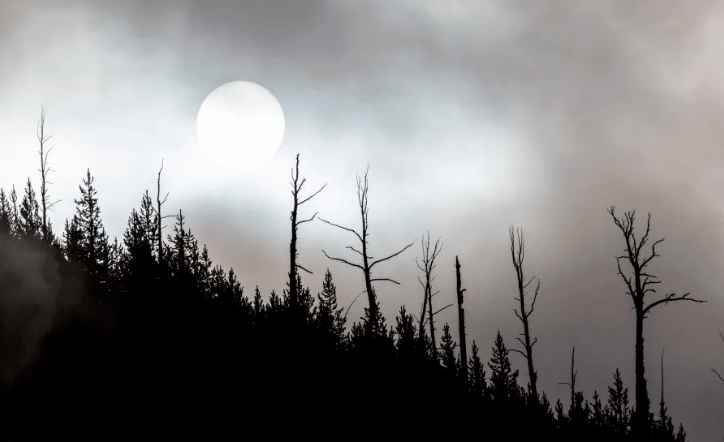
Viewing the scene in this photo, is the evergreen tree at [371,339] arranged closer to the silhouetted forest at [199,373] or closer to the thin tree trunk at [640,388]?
the silhouetted forest at [199,373]

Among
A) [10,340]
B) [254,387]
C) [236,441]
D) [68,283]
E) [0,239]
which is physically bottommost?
[236,441]

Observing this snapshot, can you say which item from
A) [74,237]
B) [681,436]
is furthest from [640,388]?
[74,237]

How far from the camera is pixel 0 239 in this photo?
27.6 metres

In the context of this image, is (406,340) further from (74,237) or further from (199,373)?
(74,237)

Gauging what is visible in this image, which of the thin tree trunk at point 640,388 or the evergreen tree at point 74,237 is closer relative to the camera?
the thin tree trunk at point 640,388

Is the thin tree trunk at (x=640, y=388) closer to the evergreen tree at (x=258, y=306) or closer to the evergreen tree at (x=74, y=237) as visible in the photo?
the evergreen tree at (x=258, y=306)

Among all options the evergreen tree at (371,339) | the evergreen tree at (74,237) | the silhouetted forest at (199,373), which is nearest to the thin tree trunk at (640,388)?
the silhouetted forest at (199,373)

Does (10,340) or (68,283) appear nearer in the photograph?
(10,340)

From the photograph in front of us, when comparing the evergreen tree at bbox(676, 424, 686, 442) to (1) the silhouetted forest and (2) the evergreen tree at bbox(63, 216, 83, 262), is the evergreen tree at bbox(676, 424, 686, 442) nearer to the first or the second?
(1) the silhouetted forest

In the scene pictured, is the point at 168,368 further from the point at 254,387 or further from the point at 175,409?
the point at 254,387

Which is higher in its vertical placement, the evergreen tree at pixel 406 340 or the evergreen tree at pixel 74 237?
the evergreen tree at pixel 74 237

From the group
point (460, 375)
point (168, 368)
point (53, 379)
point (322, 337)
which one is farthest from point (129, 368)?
point (460, 375)

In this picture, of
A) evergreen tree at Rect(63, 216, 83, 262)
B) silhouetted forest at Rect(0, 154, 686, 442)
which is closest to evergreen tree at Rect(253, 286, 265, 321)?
silhouetted forest at Rect(0, 154, 686, 442)

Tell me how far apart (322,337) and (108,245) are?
26343mm
